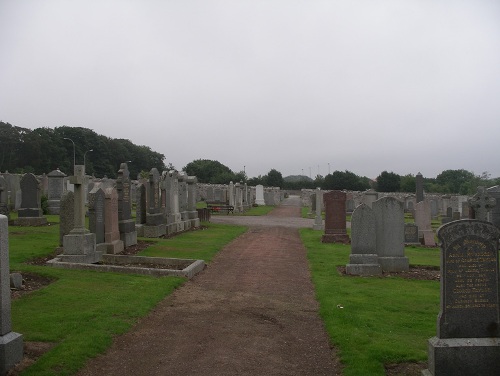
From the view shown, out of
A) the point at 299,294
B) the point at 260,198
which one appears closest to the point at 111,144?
the point at 260,198

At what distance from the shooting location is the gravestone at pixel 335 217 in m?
19.7

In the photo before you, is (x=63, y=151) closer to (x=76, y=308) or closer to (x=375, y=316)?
(x=76, y=308)

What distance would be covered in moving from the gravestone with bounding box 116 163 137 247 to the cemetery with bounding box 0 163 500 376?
5 cm

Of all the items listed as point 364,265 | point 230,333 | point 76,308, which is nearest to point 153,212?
point 364,265

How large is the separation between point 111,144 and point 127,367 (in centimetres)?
8788

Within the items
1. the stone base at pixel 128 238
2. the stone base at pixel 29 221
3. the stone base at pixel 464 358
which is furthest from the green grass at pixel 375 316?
the stone base at pixel 29 221

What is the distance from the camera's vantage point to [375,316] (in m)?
8.23

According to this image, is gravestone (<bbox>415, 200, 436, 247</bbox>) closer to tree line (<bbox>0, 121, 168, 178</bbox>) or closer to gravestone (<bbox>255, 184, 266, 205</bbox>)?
gravestone (<bbox>255, 184, 266, 205</bbox>)

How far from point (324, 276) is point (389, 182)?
84.3m

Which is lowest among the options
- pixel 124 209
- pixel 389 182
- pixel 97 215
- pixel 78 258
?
pixel 78 258

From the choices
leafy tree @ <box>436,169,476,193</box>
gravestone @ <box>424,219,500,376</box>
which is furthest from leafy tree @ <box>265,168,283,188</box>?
gravestone @ <box>424,219,500,376</box>

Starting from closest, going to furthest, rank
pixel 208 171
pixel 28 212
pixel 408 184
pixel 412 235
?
pixel 412 235 < pixel 28 212 < pixel 408 184 < pixel 208 171

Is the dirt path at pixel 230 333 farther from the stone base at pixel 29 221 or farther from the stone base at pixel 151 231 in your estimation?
the stone base at pixel 29 221

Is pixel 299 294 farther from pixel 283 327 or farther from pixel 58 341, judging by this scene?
pixel 58 341
